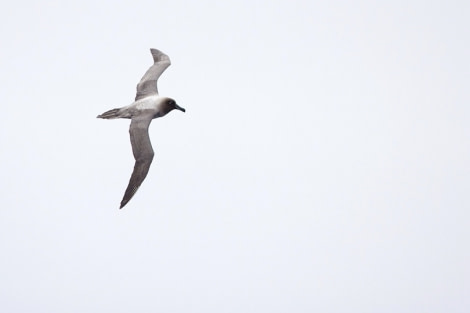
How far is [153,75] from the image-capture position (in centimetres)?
3519

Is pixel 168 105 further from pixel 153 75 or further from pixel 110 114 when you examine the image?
pixel 153 75

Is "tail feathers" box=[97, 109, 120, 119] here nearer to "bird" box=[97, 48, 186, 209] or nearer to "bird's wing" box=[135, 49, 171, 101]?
"bird" box=[97, 48, 186, 209]

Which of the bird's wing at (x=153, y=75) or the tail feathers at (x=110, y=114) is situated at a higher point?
the bird's wing at (x=153, y=75)

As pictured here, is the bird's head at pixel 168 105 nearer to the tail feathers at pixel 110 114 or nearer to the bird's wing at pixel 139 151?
the bird's wing at pixel 139 151

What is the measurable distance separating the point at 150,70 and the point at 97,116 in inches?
201

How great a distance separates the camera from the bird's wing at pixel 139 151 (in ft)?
94.8

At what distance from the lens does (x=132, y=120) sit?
30.9 m

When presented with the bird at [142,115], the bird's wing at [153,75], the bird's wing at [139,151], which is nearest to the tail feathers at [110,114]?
the bird at [142,115]

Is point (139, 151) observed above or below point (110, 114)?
below

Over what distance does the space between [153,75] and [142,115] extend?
14.6ft

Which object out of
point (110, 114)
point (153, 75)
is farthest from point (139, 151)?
point (153, 75)

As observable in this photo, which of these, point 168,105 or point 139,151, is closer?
point 139,151

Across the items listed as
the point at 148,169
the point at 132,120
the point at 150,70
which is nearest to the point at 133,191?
the point at 148,169

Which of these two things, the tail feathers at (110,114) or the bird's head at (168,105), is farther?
the bird's head at (168,105)
